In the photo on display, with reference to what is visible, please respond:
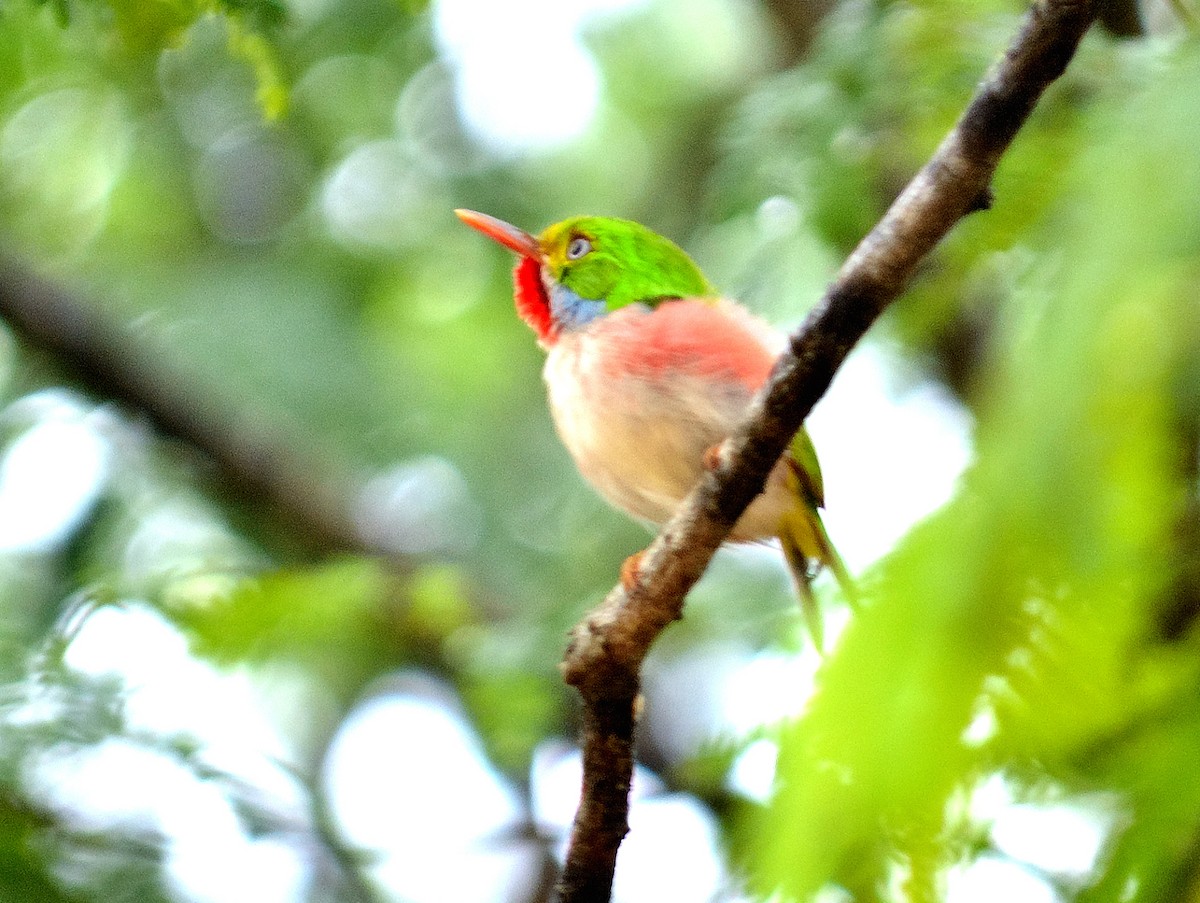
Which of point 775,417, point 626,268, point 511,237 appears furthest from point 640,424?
point 775,417

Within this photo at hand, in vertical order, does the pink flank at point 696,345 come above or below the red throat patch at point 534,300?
above

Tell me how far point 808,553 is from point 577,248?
0.82m

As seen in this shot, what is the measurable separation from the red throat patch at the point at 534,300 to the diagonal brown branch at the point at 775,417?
3.54 feet

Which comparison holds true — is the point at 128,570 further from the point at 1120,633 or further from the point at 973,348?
the point at 1120,633

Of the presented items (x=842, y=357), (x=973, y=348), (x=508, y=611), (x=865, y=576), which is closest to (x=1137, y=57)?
(x=842, y=357)

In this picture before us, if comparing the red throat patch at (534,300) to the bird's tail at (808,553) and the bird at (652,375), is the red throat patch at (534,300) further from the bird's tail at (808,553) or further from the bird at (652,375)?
the bird's tail at (808,553)

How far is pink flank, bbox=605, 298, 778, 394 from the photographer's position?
Result: 271cm

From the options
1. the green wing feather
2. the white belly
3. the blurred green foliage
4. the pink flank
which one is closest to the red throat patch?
the white belly

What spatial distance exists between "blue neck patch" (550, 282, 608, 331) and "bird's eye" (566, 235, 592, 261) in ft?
0.22

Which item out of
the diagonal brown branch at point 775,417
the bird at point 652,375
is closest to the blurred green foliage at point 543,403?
the diagonal brown branch at point 775,417

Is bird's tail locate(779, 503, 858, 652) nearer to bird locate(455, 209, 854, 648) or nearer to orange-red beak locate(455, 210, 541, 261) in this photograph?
bird locate(455, 209, 854, 648)

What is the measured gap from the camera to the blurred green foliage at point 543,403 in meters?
0.81

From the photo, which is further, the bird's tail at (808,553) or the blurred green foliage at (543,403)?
the bird's tail at (808,553)

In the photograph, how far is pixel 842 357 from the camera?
172 cm
